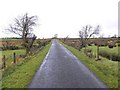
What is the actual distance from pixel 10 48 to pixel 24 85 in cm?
5647

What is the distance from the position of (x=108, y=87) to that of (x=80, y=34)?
5967 cm

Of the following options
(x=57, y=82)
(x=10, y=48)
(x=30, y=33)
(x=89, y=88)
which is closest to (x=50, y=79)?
(x=57, y=82)

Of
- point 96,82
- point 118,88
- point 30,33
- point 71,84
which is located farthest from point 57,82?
point 30,33

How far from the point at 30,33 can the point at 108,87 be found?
47489 millimetres

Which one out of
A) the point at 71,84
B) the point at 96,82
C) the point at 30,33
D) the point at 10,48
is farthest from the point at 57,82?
the point at 10,48

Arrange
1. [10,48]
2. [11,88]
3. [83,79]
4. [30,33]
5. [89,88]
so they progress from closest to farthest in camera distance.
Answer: [89,88] < [11,88] < [83,79] < [30,33] < [10,48]

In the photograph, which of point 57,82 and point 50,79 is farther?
point 50,79

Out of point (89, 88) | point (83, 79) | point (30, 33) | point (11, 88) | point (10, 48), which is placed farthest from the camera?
point (10, 48)

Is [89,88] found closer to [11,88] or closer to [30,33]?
[11,88]

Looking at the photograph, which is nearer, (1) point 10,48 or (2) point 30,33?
(2) point 30,33


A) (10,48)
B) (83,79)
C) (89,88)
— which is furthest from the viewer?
(10,48)

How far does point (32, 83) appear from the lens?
12.3m

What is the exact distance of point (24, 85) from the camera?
12.0 m

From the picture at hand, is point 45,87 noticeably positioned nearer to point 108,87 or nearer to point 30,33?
point 108,87
